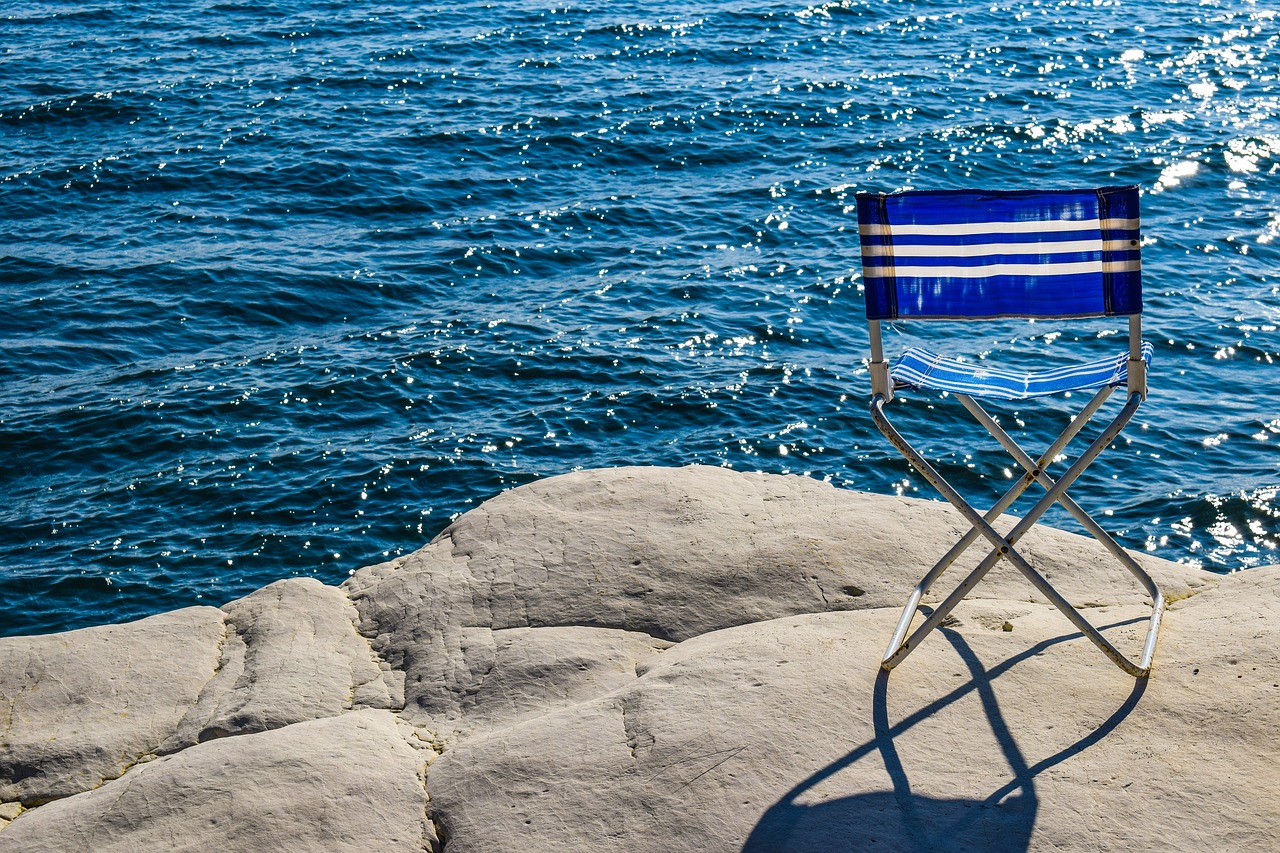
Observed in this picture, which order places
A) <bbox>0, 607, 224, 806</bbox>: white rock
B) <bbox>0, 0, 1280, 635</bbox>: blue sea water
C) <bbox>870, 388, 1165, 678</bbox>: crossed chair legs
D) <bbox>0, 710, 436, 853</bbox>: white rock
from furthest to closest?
<bbox>0, 0, 1280, 635</bbox>: blue sea water → <bbox>0, 607, 224, 806</bbox>: white rock → <bbox>870, 388, 1165, 678</bbox>: crossed chair legs → <bbox>0, 710, 436, 853</bbox>: white rock

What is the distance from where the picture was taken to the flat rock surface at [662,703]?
3.84 metres

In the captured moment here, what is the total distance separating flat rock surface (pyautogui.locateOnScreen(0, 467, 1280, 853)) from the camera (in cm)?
384

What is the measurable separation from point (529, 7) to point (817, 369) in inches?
531

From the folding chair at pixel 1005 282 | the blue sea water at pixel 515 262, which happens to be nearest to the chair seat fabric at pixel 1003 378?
the folding chair at pixel 1005 282

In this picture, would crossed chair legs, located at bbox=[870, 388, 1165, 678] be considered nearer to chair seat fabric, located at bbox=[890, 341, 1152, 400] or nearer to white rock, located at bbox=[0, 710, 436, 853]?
chair seat fabric, located at bbox=[890, 341, 1152, 400]

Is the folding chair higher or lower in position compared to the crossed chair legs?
higher

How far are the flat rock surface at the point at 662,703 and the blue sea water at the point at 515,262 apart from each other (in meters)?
2.69

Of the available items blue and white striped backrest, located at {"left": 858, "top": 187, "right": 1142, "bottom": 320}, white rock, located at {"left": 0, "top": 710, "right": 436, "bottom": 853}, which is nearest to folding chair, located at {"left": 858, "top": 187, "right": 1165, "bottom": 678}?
blue and white striped backrest, located at {"left": 858, "top": 187, "right": 1142, "bottom": 320}

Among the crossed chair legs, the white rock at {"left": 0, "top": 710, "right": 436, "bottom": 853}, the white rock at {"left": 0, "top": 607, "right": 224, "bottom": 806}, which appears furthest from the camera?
the white rock at {"left": 0, "top": 607, "right": 224, "bottom": 806}

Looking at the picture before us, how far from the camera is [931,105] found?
17078 mm

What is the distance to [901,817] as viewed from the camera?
3730mm

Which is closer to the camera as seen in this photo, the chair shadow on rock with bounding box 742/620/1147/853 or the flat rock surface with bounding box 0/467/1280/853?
the chair shadow on rock with bounding box 742/620/1147/853

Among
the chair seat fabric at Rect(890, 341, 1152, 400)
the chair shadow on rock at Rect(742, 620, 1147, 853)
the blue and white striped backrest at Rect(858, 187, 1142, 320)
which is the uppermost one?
the blue and white striped backrest at Rect(858, 187, 1142, 320)

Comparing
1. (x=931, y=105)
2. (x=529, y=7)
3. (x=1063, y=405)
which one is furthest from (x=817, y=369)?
(x=529, y=7)
